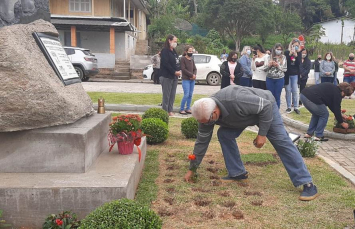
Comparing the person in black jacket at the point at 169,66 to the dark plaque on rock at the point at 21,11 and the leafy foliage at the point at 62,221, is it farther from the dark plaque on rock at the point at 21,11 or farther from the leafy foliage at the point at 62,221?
the leafy foliage at the point at 62,221

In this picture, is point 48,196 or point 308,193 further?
point 308,193

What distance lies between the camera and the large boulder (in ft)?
12.6

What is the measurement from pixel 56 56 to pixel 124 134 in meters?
1.25

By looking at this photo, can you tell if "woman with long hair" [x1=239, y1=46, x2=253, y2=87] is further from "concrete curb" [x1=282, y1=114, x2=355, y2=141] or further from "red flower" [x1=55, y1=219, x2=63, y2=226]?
"red flower" [x1=55, y1=219, x2=63, y2=226]

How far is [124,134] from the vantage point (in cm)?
489

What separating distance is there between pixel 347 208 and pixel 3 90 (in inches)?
144

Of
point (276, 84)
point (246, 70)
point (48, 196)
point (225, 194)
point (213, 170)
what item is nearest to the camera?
point (48, 196)

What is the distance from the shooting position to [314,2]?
5850 centimetres

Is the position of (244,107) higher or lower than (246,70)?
lower

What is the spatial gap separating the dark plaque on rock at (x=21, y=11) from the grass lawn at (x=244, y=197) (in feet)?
7.74

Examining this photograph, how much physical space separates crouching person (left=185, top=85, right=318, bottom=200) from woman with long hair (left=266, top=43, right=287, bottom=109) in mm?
5409

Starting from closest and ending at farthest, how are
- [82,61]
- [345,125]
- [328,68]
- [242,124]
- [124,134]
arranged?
1. [242,124]
2. [124,134]
3. [345,125]
4. [328,68]
5. [82,61]

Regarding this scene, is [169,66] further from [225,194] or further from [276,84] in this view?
[225,194]

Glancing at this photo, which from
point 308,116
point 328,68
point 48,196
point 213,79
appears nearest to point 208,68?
point 213,79
